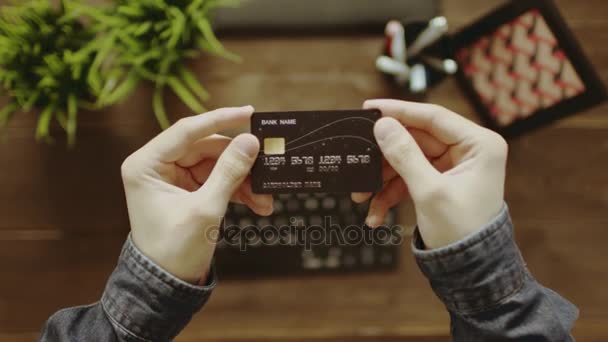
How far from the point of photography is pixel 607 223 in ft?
3.22

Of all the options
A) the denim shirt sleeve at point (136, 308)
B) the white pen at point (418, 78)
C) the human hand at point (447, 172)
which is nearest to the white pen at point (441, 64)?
the white pen at point (418, 78)

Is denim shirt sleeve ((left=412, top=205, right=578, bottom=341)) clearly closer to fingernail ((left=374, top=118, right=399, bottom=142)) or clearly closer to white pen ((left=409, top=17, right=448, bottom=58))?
fingernail ((left=374, top=118, right=399, bottom=142))

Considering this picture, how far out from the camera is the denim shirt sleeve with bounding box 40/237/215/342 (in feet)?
1.97

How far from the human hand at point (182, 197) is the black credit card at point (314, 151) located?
0.10 ft

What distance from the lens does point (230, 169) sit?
622 millimetres

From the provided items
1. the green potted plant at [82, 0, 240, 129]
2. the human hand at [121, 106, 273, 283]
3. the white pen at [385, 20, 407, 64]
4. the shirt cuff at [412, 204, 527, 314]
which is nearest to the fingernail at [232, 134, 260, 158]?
the human hand at [121, 106, 273, 283]

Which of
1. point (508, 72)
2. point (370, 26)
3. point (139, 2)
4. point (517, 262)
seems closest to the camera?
point (517, 262)

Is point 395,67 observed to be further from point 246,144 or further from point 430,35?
point 246,144

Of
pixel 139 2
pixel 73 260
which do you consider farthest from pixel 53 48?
pixel 73 260

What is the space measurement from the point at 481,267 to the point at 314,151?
0.28 metres

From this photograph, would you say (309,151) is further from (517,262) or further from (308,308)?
(308,308)

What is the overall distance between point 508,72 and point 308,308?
61cm

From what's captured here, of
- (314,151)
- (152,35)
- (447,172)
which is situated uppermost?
(152,35)

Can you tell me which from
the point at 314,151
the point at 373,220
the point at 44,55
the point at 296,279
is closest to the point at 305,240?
the point at 296,279
